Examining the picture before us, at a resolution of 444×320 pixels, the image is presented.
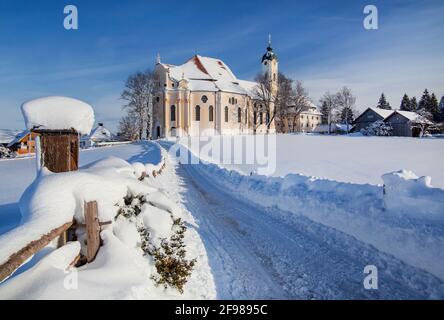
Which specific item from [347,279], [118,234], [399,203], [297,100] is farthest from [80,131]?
[297,100]

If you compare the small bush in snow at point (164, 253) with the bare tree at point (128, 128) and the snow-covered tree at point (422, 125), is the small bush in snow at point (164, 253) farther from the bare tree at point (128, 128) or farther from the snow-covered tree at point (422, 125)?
the bare tree at point (128, 128)

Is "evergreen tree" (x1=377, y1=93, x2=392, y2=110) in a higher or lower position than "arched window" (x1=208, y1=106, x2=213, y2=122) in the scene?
higher

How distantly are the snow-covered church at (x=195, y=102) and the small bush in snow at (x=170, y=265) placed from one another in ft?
161

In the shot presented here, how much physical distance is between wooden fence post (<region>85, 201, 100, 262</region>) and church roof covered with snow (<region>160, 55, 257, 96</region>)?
52.9 metres

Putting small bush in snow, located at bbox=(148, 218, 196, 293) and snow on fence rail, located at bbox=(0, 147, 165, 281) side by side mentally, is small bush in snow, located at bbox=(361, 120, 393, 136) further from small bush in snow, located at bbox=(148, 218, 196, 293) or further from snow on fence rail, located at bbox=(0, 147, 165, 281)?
snow on fence rail, located at bbox=(0, 147, 165, 281)

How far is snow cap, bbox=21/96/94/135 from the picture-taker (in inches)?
133

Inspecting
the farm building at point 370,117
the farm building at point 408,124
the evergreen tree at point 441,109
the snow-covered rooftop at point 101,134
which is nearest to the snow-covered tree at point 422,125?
the farm building at point 408,124

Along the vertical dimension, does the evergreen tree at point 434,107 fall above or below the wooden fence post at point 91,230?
above

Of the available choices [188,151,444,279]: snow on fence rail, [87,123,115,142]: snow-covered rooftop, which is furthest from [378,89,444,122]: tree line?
[87,123,115,142]: snow-covered rooftop

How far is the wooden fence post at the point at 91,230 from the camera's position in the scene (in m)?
3.11

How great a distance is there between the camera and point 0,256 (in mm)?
1977

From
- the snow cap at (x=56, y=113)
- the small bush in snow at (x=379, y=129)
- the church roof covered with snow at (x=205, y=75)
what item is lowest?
the snow cap at (x=56, y=113)
